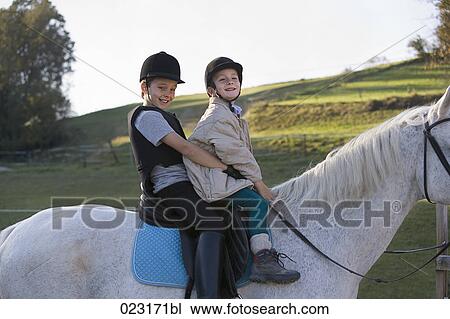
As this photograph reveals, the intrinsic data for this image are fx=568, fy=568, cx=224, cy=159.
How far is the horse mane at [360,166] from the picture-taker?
3.57 meters

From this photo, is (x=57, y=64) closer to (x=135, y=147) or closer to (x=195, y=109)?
(x=195, y=109)

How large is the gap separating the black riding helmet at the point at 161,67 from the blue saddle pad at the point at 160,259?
1.03 m

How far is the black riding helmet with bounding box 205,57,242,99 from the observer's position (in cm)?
374

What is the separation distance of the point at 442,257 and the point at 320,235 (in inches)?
113

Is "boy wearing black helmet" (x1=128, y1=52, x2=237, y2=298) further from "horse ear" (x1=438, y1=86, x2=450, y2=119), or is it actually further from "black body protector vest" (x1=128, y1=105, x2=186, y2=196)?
"horse ear" (x1=438, y1=86, x2=450, y2=119)

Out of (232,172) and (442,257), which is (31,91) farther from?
(232,172)

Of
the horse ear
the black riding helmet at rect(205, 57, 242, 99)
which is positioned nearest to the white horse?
the horse ear

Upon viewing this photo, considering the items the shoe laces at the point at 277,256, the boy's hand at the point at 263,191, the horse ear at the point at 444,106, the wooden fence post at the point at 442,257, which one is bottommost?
the wooden fence post at the point at 442,257

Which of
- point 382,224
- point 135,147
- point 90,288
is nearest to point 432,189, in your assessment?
point 382,224

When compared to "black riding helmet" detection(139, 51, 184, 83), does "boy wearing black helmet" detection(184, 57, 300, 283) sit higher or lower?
lower

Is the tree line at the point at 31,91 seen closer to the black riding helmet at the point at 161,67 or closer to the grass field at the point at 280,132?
the grass field at the point at 280,132

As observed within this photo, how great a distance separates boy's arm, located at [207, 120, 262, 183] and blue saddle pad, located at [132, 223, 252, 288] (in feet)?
1.85

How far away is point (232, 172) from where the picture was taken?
3699 millimetres

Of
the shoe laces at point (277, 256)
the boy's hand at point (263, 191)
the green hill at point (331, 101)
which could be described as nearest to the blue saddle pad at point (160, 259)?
the shoe laces at point (277, 256)
